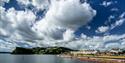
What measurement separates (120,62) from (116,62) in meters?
2.14

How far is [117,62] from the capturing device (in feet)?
419

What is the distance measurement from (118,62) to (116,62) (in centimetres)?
111

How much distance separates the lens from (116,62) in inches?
5030

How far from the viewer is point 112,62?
427 feet

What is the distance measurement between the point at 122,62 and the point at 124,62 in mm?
1085

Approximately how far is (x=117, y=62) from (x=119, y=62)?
108cm

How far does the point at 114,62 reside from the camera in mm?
129125

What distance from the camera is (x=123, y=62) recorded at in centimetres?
12500

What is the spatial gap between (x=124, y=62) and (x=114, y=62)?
5.98 meters

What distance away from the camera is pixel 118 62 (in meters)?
128

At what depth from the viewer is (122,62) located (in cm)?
12575

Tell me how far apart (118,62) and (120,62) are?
106cm

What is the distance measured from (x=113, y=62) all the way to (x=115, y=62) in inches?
59.3

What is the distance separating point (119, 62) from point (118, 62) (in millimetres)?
534
